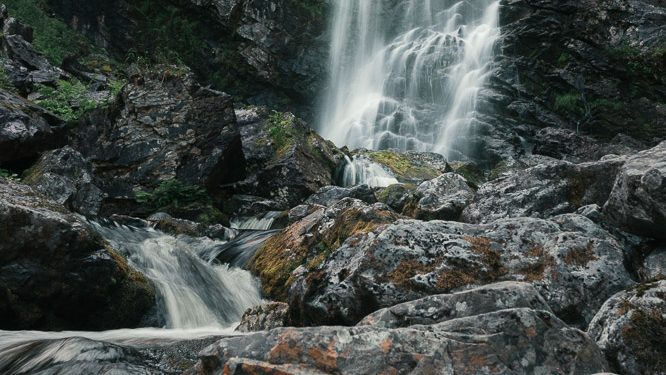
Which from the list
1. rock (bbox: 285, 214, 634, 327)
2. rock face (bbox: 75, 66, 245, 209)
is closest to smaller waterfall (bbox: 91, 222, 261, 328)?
rock (bbox: 285, 214, 634, 327)

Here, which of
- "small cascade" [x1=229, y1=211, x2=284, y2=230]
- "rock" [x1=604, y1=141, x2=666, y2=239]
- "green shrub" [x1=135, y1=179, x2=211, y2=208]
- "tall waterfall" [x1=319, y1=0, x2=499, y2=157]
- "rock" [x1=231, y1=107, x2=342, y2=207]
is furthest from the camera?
"tall waterfall" [x1=319, y1=0, x2=499, y2=157]

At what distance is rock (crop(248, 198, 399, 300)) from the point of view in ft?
21.5

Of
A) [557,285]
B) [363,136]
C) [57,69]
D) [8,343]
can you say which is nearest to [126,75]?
[57,69]

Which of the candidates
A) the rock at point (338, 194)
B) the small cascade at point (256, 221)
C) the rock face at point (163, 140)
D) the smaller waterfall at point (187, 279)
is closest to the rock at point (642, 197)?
the smaller waterfall at point (187, 279)

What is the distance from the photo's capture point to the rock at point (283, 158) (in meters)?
13.4

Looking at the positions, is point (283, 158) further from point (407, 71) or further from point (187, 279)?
point (407, 71)

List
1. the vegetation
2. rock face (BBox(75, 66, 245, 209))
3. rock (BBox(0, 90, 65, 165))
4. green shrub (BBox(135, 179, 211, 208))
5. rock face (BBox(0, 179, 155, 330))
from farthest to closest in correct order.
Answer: the vegetation < rock face (BBox(75, 66, 245, 209)) < green shrub (BBox(135, 179, 211, 208)) < rock (BBox(0, 90, 65, 165)) < rock face (BBox(0, 179, 155, 330))

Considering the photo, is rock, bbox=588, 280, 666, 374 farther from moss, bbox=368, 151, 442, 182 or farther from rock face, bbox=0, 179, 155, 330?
moss, bbox=368, 151, 442, 182

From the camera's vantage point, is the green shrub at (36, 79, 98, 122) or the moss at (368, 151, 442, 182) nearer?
the green shrub at (36, 79, 98, 122)

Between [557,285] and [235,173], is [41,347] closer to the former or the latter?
[557,285]

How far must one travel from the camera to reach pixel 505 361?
8.83 feet

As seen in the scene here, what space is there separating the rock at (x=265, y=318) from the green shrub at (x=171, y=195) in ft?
22.4

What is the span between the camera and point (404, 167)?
57.4 feet

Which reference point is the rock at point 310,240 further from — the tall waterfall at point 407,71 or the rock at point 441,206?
the tall waterfall at point 407,71
